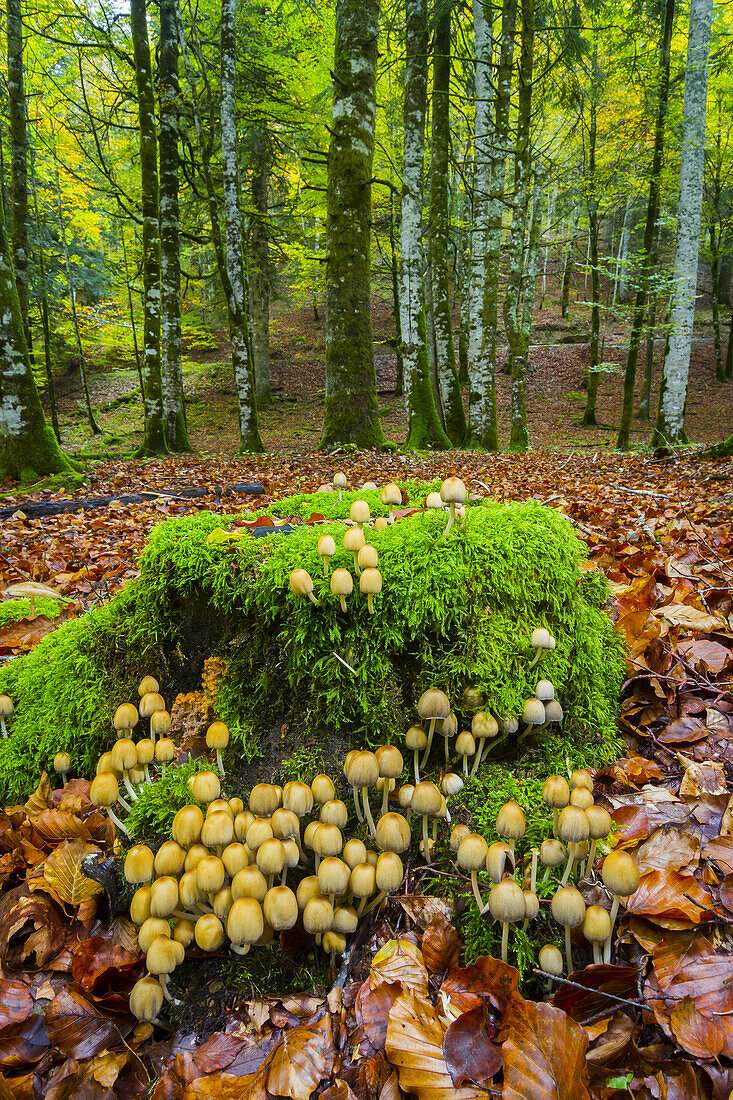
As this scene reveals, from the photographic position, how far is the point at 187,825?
65.7 inches

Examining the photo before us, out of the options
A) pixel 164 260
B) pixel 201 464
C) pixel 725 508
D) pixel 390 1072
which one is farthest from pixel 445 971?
pixel 164 260

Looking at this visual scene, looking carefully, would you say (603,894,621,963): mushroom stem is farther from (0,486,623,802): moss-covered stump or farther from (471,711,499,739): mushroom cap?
(0,486,623,802): moss-covered stump

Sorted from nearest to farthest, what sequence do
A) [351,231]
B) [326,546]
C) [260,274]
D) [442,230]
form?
[326,546] → [351,231] → [442,230] → [260,274]

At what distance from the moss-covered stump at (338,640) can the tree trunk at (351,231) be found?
302 inches

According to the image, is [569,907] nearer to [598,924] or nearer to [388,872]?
[598,924]

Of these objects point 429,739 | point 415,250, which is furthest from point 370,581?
point 415,250

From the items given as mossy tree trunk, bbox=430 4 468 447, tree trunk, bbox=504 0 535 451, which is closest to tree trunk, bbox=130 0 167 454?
mossy tree trunk, bbox=430 4 468 447

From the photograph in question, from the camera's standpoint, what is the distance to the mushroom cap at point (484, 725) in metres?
1.92

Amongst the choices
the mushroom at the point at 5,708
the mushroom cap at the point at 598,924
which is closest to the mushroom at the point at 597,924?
the mushroom cap at the point at 598,924

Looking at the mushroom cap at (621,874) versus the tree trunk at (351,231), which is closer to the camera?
the mushroom cap at (621,874)

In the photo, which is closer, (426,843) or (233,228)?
(426,843)

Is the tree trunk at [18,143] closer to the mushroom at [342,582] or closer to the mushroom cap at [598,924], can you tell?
the mushroom at [342,582]

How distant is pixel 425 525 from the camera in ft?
7.77

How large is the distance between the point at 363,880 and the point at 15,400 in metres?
9.22
